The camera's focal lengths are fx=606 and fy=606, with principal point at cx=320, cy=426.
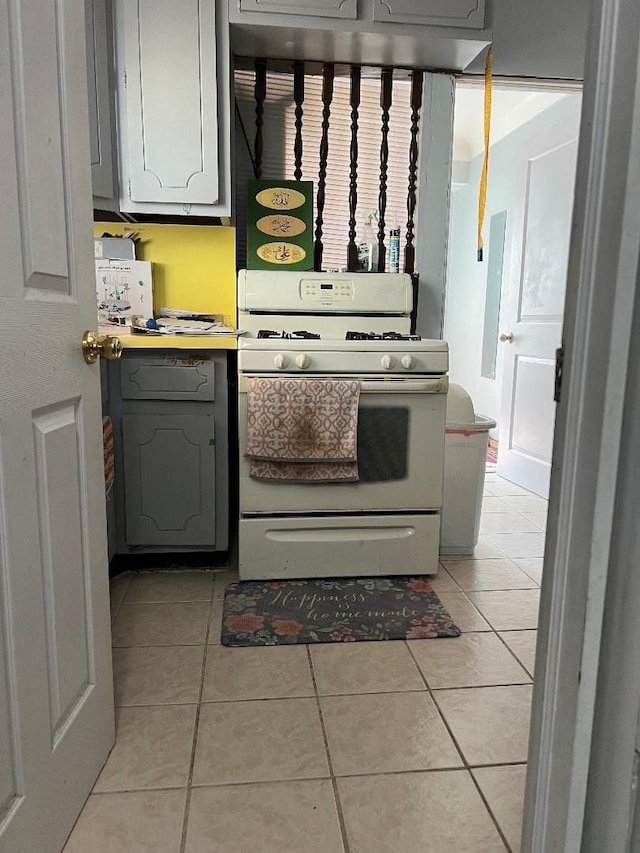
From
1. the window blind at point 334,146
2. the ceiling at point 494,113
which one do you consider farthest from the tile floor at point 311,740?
the ceiling at point 494,113

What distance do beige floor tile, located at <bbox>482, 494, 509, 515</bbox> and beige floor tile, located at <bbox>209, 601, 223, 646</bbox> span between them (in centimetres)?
157

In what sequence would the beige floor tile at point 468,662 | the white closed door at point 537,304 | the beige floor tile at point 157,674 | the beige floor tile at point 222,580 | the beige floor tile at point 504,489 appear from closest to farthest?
the beige floor tile at point 157,674, the beige floor tile at point 468,662, the beige floor tile at point 222,580, the white closed door at point 537,304, the beige floor tile at point 504,489

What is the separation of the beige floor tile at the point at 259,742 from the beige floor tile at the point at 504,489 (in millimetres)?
2158

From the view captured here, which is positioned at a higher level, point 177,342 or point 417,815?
point 177,342

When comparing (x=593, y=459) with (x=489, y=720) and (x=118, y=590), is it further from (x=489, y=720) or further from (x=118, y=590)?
(x=118, y=590)

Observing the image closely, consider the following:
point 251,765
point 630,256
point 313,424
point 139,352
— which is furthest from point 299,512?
point 630,256

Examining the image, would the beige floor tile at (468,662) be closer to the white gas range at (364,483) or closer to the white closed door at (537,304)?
the white gas range at (364,483)

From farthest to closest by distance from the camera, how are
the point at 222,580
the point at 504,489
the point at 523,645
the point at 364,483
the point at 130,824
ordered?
the point at 504,489, the point at 222,580, the point at 364,483, the point at 523,645, the point at 130,824

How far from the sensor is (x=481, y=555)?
8.33 feet

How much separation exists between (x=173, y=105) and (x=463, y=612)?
2.05 meters

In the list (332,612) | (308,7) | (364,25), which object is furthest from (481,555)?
(308,7)

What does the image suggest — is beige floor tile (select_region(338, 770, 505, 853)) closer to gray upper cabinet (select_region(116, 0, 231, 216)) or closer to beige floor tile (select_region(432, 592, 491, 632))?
beige floor tile (select_region(432, 592, 491, 632))

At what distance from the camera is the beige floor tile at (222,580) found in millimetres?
2158

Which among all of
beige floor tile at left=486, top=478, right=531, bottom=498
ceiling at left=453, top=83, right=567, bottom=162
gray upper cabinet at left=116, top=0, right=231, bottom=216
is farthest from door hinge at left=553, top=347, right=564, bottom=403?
ceiling at left=453, top=83, right=567, bottom=162
